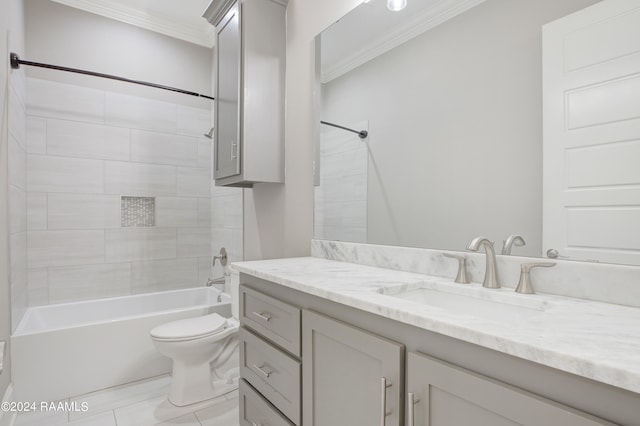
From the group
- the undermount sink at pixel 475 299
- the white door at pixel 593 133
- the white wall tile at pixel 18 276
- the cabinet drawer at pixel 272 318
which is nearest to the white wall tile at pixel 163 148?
the white wall tile at pixel 18 276

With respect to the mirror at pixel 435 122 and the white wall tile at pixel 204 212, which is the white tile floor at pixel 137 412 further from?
the white wall tile at pixel 204 212

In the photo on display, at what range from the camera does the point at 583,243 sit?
36.1 inches

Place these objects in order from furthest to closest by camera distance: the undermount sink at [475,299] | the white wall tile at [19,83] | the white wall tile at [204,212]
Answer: the white wall tile at [204,212] < the white wall tile at [19,83] < the undermount sink at [475,299]

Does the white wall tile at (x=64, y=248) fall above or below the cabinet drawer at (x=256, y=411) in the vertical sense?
above

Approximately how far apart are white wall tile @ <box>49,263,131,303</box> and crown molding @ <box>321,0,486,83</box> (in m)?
2.42

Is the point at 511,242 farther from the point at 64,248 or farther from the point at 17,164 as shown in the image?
the point at 64,248

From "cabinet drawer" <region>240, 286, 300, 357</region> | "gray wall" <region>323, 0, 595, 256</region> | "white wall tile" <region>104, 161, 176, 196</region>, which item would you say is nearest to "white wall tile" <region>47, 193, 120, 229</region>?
"white wall tile" <region>104, 161, 176, 196</region>

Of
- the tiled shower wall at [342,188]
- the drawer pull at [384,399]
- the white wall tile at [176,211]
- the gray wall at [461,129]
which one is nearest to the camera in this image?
the drawer pull at [384,399]

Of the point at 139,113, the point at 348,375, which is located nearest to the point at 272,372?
the point at 348,375

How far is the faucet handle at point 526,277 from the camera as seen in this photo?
968 mm

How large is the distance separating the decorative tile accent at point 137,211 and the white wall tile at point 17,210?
65 centimetres

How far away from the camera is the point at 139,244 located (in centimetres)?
300

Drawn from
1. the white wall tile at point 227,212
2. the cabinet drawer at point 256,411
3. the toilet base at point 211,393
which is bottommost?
the toilet base at point 211,393

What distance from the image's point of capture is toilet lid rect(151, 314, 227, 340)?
1955mm
